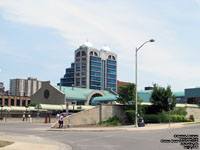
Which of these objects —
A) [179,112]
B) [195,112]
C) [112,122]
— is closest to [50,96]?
[195,112]

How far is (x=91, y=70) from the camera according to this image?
6924 inches

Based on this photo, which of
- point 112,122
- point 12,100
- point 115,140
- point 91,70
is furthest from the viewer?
point 91,70

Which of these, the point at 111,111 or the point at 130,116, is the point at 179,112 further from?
the point at 111,111

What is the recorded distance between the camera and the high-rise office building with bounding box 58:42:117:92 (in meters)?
174

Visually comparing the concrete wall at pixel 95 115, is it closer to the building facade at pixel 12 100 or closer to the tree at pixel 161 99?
the tree at pixel 161 99

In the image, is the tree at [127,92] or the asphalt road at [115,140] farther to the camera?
the tree at [127,92]

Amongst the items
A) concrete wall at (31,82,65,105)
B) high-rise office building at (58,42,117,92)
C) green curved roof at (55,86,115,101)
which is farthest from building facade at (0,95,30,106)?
high-rise office building at (58,42,117,92)

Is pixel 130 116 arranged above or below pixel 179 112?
below

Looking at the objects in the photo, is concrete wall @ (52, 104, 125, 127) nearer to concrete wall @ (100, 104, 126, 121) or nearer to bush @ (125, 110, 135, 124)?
concrete wall @ (100, 104, 126, 121)

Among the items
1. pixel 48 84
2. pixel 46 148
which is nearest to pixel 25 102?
pixel 48 84

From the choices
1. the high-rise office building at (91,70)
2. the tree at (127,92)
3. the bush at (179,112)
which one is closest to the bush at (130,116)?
the tree at (127,92)

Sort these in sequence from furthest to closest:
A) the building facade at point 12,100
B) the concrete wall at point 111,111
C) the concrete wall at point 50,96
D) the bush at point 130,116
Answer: the building facade at point 12,100 < the concrete wall at point 50,96 < the bush at point 130,116 < the concrete wall at point 111,111

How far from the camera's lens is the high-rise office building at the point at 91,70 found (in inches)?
6841

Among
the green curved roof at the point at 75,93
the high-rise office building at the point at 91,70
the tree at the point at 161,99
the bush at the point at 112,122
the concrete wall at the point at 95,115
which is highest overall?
the high-rise office building at the point at 91,70
